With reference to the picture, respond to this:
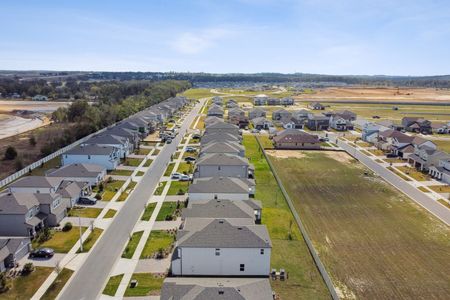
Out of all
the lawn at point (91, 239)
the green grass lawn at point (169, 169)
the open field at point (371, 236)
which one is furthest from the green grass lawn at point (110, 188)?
the open field at point (371, 236)

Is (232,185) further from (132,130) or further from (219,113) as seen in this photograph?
(219,113)

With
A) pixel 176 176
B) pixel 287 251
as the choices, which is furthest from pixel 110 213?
pixel 287 251

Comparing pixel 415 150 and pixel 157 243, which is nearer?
pixel 157 243

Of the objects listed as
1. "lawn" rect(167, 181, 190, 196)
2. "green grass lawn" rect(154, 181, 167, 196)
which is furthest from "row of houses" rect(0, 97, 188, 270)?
"lawn" rect(167, 181, 190, 196)

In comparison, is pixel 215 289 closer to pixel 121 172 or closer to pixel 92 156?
pixel 121 172

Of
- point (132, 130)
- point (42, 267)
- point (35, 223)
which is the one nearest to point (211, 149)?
point (132, 130)

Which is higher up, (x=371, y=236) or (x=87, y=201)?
(x=87, y=201)
